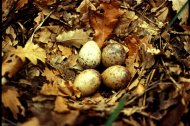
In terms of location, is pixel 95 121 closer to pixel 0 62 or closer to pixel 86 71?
pixel 86 71

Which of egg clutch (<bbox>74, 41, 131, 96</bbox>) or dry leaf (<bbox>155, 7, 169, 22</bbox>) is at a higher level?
dry leaf (<bbox>155, 7, 169, 22</bbox>)

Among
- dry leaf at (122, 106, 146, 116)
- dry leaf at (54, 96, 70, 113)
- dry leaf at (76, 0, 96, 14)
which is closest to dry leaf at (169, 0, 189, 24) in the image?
dry leaf at (76, 0, 96, 14)

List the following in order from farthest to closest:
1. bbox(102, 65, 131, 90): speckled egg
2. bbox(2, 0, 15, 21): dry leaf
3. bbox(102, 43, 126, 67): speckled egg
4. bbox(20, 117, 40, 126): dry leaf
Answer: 1. bbox(2, 0, 15, 21): dry leaf
2. bbox(102, 43, 126, 67): speckled egg
3. bbox(102, 65, 131, 90): speckled egg
4. bbox(20, 117, 40, 126): dry leaf

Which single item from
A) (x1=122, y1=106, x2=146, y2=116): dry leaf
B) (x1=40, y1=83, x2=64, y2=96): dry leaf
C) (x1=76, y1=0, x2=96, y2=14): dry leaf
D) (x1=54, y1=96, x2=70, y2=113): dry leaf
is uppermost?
(x1=76, y1=0, x2=96, y2=14): dry leaf

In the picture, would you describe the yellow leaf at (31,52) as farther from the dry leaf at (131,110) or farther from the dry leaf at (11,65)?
the dry leaf at (131,110)

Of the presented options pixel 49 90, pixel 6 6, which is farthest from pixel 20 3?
pixel 49 90

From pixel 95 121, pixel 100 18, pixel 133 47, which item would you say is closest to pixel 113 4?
pixel 100 18

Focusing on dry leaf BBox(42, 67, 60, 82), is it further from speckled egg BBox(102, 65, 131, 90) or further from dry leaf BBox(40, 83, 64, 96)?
speckled egg BBox(102, 65, 131, 90)
